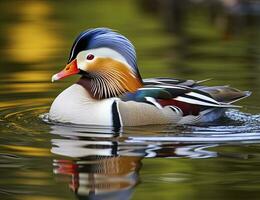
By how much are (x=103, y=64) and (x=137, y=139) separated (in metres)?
1.17

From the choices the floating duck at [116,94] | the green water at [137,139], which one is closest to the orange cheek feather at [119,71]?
the floating duck at [116,94]

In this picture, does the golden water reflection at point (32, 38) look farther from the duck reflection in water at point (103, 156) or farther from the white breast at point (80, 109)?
the duck reflection in water at point (103, 156)

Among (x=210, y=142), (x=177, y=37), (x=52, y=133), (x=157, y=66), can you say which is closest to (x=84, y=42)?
(x=52, y=133)

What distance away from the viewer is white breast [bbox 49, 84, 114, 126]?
9.26 metres

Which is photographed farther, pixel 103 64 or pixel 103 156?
pixel 103 64

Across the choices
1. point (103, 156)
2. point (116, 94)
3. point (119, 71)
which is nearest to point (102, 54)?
point (119, 71)

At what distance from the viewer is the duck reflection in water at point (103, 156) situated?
276 inches

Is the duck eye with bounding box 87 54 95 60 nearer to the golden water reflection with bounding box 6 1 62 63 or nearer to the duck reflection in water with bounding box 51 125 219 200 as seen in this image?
the duck reflection in water with bounding box 51 125 219 200

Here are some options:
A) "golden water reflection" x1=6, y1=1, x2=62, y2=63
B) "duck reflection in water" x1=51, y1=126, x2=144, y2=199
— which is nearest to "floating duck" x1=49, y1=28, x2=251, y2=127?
"duck reflection in water" x1=51, y1=126, x2=144, y2=199

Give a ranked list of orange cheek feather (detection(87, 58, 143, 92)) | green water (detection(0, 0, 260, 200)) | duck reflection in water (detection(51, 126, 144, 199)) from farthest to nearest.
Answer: orange cheek feather (detection(87, 58, 143, 92)) < green water (detection(0, 0, 260, 200)) < duck reflection in water (detection(51, 126, 144, 199))

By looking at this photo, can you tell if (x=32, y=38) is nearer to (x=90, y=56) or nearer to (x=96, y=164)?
(x=90, y=56)

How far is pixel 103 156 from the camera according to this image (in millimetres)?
8078

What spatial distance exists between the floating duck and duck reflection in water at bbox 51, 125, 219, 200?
214 millimetres

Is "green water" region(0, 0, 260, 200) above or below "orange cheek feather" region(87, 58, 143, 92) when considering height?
below
